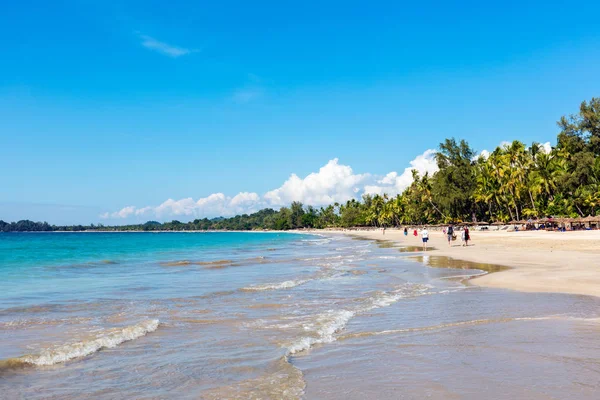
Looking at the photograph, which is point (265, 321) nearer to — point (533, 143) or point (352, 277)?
point (352, 277)

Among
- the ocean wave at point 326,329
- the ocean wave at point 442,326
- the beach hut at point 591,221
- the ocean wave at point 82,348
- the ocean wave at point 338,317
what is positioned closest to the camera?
the ocean wave at point 82,348

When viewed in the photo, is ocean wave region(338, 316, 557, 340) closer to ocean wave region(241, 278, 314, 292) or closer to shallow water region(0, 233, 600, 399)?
shallow water region(0, 233, 600, 399)

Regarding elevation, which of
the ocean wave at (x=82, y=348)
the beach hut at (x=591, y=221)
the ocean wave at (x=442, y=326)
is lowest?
the ocean wave at (x=82, y=348)

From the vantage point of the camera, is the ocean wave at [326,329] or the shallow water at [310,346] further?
the ocean wave at [326,329]

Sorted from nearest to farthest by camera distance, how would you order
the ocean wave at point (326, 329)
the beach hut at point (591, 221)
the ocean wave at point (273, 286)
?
the ocean wave at point (326, 329)
the ocean wave at point (273, 286)
the beach hut at point (591, 221)

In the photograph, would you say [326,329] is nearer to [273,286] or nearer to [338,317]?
[338,317]

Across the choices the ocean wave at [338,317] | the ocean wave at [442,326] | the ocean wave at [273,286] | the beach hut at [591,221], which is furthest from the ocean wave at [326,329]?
the beach hut at [591,221]

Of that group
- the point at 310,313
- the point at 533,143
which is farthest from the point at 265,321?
the point at 533,143

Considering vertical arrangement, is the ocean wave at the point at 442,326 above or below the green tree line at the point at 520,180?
below

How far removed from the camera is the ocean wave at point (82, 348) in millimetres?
7906

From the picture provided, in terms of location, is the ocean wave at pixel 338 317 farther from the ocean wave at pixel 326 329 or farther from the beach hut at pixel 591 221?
the beach hut at pixel 591 221

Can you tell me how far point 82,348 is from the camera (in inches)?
343

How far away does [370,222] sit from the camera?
6959 inches

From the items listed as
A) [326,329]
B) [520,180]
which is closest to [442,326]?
[326,329]
